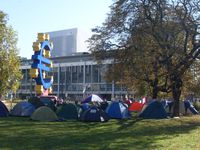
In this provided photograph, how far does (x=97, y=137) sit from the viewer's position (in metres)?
19.6

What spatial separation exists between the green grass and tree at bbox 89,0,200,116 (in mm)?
8750

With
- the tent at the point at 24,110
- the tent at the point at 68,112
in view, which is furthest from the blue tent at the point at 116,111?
the tent at the point at 24,110

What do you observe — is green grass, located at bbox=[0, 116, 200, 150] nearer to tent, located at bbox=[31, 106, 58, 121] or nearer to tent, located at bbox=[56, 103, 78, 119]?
tent, located at bbox=[31, 106, 58, 121]

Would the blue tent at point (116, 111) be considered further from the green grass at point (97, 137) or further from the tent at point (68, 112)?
the green grass at point (97, 137)

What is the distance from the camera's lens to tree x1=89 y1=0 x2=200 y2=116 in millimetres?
32062

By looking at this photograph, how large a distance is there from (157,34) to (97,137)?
47.8 ft

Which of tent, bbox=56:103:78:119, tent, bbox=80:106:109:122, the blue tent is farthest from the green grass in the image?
the blue tent

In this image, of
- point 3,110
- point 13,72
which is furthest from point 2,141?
point 13,72

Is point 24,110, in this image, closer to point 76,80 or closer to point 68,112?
point 68,112

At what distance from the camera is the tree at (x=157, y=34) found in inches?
1262

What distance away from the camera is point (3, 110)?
3114 centimetres

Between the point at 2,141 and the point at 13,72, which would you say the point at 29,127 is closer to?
the point at 2,141

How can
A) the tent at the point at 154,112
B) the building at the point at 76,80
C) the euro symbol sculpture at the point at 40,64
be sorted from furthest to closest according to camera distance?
the building at the point at 76,80 → the euro symbol sculpture at the point at 40,64 → the tent at the point at 154,112

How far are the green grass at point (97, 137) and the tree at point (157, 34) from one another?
28.7 ft
